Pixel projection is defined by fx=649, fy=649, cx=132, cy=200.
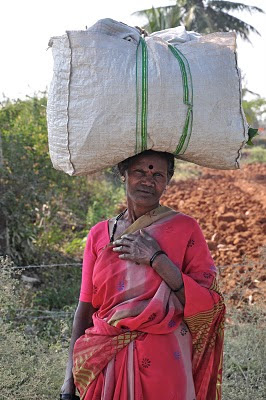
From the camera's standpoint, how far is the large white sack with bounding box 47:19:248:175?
2.06 m

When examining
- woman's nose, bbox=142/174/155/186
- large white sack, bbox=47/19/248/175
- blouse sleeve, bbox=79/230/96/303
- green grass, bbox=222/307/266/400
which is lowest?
green grass, bbox=222/307/266/400

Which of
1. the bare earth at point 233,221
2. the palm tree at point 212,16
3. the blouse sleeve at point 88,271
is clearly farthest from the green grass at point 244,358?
the palm tree at point 212,16

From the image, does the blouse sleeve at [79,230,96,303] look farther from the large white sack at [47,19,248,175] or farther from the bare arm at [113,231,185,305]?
the large white sack at [47,19,248,175]

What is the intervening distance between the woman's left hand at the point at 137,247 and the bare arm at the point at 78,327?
30cm

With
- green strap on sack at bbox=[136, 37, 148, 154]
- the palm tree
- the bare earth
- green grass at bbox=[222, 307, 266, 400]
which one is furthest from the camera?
the palm tree

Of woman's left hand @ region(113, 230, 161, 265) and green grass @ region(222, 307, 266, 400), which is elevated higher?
woman's left hand @ region(113, 230, 161, 265)

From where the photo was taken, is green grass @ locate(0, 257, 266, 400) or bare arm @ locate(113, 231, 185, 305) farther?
green grass @ locate(0, 257, 266, 400)

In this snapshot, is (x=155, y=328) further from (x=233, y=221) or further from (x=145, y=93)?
(x=233, y=221)

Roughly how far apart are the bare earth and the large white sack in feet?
8.27

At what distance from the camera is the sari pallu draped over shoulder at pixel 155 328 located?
7.03ft

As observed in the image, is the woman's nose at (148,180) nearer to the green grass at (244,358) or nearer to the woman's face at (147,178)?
the woman's face at (147,178)

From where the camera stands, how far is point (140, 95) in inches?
81.1

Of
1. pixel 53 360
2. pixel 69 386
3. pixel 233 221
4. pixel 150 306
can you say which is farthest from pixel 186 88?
pixel 233 221

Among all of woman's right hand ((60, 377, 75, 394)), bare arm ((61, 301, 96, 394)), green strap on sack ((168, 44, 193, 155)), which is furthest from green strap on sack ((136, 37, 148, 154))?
woman's right hand ((60, 377, 75, 394))
